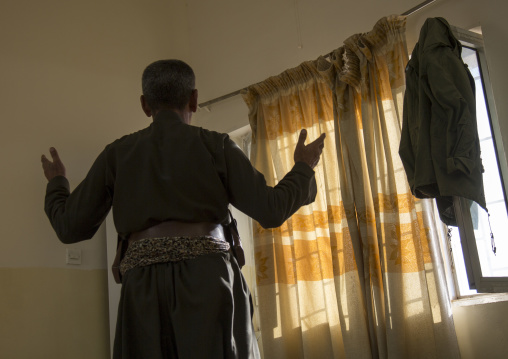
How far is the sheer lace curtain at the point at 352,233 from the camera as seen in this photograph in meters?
2.40

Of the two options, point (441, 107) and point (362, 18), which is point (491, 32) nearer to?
point (441, 107)

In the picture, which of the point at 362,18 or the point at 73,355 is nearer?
the point at 73,355

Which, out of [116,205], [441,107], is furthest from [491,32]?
[116,205]

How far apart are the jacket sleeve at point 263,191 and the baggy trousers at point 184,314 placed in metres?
0.16

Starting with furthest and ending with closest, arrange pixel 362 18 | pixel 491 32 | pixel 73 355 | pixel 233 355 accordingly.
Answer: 1. pixel 362 18
2. pixel 73 355
3. pixel 491 32
4. pixel 233 355

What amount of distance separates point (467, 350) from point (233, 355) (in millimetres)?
1318

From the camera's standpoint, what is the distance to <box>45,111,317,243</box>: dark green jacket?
1497 mm

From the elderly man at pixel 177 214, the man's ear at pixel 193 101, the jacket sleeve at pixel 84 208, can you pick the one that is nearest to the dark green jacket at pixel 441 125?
the elderly man at pixel 177 214

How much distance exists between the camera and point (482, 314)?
89.4 inches

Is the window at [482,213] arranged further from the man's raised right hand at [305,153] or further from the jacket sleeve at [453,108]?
the man's raised right hand at [305,153]

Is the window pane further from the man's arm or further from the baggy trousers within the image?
the baggy trousers

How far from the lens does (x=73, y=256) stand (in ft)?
9.31

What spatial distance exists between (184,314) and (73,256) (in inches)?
63.0

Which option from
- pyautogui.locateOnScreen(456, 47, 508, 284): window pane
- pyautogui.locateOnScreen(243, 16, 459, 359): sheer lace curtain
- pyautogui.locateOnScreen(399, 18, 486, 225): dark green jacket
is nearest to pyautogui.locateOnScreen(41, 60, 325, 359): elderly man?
pyautogui.locateOnScreen(399, 18, 486, 225): dark green jacket
